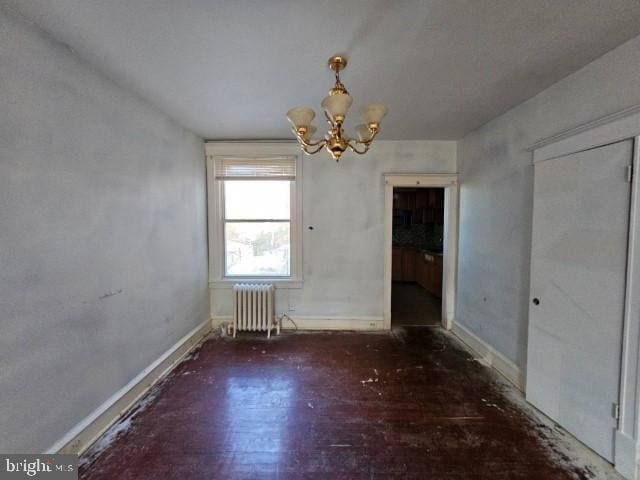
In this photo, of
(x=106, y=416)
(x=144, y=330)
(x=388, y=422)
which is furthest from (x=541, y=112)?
(x=106, y=416)

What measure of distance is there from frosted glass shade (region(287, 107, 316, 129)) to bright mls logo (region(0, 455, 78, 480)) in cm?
239

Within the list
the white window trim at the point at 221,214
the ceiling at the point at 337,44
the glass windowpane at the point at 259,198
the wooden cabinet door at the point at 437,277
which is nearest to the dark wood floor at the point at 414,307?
the wooden cabinet door at the point at 437,277

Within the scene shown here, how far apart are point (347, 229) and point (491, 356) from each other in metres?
2.18

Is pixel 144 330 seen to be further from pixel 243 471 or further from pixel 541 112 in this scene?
pixel 541 112

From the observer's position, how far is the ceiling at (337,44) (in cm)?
134

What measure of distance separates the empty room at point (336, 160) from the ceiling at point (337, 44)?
0.05ft

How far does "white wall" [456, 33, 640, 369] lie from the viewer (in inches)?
66.6

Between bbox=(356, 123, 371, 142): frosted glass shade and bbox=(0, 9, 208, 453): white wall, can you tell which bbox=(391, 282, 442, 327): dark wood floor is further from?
bbox=(0, 9, 208, 453): white wall

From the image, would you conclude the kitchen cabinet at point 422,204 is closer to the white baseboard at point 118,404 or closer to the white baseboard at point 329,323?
the white baseboard at point 329,323

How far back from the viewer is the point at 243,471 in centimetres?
158

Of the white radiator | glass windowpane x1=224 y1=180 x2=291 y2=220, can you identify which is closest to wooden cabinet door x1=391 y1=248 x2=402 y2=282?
glass windowpane x1=224 y1=180 x2=291 y2=220

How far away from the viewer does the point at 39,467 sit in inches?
56.9

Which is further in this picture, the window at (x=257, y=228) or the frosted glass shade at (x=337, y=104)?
the window at (x=257, y=228)

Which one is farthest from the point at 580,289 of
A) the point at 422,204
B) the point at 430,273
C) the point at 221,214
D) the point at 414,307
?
the point at 422,204
